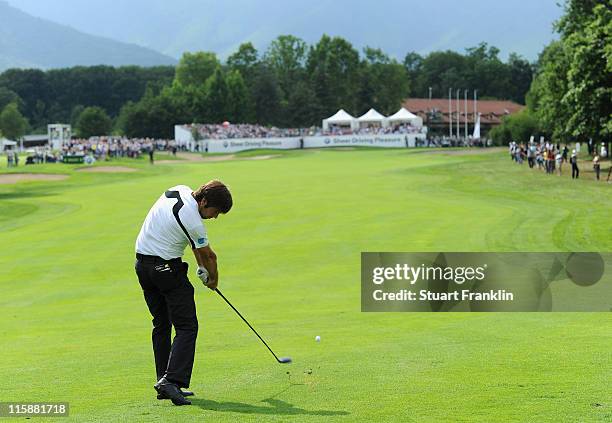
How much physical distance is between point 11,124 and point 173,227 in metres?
189

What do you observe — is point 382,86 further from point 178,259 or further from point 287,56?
point 178,259

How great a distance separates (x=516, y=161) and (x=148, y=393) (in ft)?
237

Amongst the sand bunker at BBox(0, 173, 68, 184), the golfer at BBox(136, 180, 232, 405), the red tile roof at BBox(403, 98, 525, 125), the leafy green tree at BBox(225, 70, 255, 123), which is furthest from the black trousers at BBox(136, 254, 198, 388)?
the red tile roof at BBox(403, 98, 525, 125)

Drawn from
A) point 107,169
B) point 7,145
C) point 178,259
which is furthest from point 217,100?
point 178,259

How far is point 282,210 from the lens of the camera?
3909 centimetres

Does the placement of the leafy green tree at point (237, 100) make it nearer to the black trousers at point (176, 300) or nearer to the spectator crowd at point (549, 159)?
the spectator crowd at point (549, 159)

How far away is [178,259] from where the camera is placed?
926 centimetres

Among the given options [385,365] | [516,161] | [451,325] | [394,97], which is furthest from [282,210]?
[394,97]

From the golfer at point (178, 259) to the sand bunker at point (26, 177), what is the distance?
5956 centimetres

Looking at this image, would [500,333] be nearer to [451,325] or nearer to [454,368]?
[451,325]

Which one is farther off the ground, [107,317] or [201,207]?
[201,207]

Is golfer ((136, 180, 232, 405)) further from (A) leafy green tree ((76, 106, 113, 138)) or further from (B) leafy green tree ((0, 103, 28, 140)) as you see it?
(B) leafy green tree ((0, 103, 28, 140))

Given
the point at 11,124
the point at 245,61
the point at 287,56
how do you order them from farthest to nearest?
1. the point at 287,56
2. the point at 11,124
3. the point at 245,61

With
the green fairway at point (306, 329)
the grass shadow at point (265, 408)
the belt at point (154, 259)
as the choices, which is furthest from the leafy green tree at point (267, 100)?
the grass shadow at point (265, 408)
